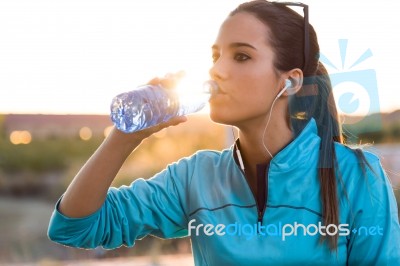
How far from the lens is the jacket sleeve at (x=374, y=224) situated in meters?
1.12

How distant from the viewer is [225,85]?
1133 millimetres

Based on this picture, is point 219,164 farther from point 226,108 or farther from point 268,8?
point 268,8

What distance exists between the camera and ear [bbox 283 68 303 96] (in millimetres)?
1192

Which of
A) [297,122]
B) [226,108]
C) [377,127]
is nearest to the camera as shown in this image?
[226,108]

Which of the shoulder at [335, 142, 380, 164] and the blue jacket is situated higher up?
the shoulder at [335, 142, 380, 164]

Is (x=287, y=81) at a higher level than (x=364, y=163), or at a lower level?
higher

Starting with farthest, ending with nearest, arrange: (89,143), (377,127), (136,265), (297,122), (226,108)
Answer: (89,143) < (136,265) < (377,127) < (297,122) < (226,108)

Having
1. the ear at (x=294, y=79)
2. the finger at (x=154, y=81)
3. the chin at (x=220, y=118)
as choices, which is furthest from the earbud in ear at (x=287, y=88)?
the finger at (x=154, y=81)

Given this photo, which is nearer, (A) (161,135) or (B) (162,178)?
(B) (162,178)

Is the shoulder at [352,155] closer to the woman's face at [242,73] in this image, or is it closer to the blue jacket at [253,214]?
the blue jacket at [253,214]

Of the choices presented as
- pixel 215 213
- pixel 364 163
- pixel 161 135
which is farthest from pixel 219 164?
pixel 161 135

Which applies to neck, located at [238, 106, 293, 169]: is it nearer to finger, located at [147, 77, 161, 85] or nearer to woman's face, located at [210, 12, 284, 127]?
woman's face, located at [210, 12, 284, 127]

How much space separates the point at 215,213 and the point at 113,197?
0.51ft
